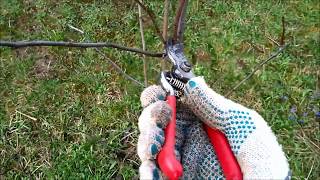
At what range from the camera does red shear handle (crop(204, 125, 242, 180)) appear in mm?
1318

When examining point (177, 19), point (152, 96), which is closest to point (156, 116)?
point (152, 96)

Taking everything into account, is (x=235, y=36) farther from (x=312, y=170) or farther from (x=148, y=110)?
(x=148, y=110)

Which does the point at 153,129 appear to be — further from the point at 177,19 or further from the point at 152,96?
the point at 177,19

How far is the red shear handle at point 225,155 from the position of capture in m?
1.32

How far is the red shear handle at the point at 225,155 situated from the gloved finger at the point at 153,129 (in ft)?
0.61

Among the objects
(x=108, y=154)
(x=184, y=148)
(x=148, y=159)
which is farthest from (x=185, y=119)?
(x=108, y=154)

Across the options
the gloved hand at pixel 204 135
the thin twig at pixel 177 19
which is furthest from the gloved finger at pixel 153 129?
the thin twig at pixel 177 19

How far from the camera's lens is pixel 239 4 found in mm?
3066

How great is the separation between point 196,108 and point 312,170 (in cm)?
128

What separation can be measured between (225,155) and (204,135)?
0.13 meters

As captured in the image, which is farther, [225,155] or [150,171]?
[225,155]

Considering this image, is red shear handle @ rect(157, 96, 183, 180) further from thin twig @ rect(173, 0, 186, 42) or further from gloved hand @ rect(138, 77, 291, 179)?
thin twig @ rect(173, 0, 186, 42)

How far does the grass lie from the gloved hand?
3.06 ft

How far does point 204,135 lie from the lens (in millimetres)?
1477
